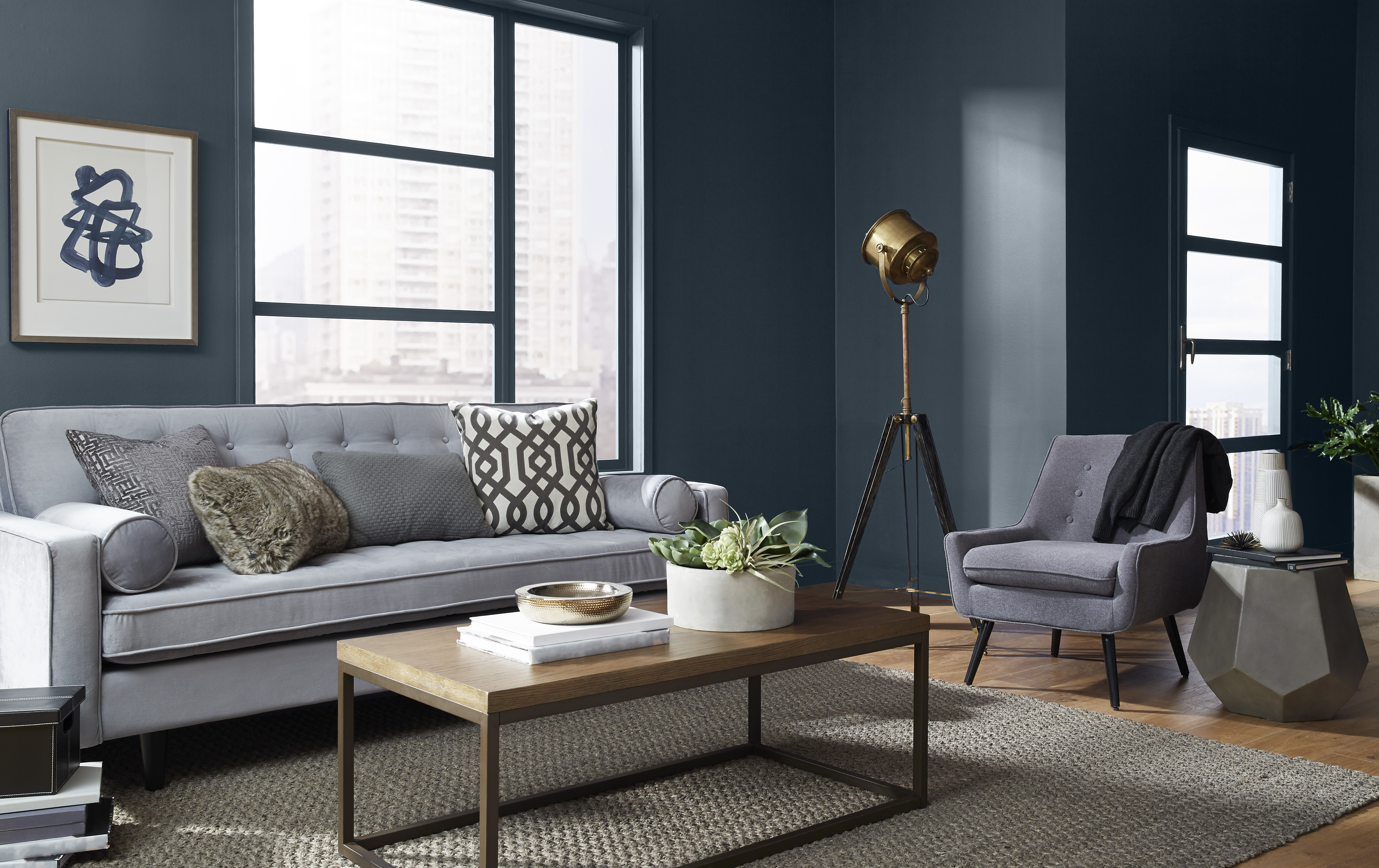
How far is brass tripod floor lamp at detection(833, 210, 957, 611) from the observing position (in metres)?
4.56

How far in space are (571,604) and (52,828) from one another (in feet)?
3.55

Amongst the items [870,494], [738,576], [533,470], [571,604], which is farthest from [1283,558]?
[533,470]

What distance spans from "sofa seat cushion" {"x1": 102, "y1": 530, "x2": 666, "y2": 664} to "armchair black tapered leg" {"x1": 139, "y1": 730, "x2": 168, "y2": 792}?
0.18 m

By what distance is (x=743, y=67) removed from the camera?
5.48 meters

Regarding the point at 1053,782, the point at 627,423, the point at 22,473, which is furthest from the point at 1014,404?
the point at 22,473

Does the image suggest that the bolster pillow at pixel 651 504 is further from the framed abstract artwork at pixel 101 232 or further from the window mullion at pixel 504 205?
the framed abstract artwork at pixel 101 232

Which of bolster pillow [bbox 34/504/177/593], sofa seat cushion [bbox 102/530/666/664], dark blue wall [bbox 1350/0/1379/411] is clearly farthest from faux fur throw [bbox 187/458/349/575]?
dark blue wall [bbox 1350/0/1379/411]

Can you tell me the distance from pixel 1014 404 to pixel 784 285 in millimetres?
1274

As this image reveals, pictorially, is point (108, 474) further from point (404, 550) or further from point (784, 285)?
point (784, 285)

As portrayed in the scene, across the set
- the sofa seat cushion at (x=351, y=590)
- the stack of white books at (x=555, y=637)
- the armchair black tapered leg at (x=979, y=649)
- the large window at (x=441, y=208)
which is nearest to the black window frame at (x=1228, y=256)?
the armchair black tapered leg at (x=979, y=649)

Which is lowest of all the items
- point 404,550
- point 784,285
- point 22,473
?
point 404,550

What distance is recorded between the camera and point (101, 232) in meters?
3.75

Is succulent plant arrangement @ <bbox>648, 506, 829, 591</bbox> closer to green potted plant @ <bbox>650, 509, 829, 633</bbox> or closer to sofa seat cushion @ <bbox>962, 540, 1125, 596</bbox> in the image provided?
green potted plant @ <bbox>650, 509, 829, 633</bbox>

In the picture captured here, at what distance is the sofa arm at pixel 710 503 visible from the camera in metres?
3.87
